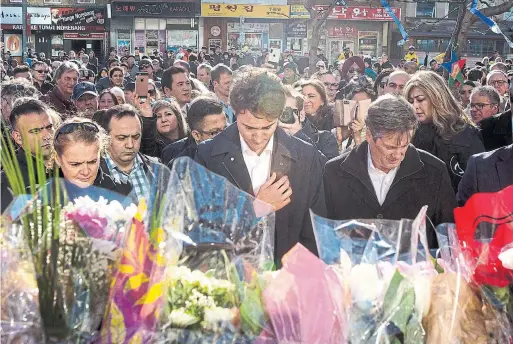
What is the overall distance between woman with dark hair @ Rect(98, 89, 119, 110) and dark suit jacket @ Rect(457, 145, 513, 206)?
12.6 ft

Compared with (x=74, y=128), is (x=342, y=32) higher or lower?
higher

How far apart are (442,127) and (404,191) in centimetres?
122

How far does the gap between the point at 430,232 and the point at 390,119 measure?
516 millimetres

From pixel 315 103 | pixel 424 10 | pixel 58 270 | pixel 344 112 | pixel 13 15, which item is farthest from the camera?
pixel 424 10

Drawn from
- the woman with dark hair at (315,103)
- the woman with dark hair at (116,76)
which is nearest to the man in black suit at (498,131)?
the woman with dark hair at (315,103)

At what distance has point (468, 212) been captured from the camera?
2066 millimetres

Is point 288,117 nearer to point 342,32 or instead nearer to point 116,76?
point 116,76

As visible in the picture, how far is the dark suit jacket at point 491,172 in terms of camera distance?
122 inches

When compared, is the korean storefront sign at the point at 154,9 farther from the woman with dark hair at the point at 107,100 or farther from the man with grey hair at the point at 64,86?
the woman with dark hair at the point at 107,100

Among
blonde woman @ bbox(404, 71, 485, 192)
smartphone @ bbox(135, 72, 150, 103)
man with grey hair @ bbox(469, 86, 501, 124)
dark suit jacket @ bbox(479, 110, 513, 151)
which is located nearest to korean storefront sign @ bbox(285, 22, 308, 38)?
man with grey hair @ bbox(469, 86, 501, 124)

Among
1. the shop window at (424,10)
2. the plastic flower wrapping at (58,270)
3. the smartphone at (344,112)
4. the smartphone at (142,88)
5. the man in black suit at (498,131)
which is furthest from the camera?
the shop window at (424,10)

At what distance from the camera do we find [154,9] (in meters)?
36.7

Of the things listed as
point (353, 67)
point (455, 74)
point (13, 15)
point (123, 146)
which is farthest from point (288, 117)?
point (13, 15)

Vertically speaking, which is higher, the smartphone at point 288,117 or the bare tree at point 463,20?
the bare tree at point 463,20
